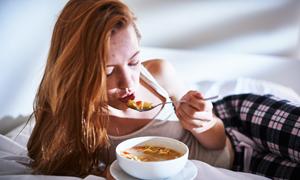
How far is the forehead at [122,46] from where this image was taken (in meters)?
0.72

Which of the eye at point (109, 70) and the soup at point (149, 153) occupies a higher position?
the eye at point (109, 70)

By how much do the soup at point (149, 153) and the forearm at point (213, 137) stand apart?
0.66 feet

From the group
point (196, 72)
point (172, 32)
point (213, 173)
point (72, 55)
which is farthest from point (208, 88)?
point (72, 55)

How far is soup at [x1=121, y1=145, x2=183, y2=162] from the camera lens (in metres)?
0.65

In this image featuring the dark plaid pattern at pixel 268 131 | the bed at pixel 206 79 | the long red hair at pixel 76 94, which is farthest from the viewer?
the bed at pixel 206 79

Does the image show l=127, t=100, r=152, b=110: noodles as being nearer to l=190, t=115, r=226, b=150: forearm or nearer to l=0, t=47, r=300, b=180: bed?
l=190, t=115, r=226, b=150: forearm

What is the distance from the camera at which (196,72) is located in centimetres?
138

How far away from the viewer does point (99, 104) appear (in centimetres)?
77

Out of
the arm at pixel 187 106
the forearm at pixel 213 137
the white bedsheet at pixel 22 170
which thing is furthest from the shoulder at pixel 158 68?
the white bedsheet at pixel 22 170

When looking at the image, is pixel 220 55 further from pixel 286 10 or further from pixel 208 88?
pixel 286 10

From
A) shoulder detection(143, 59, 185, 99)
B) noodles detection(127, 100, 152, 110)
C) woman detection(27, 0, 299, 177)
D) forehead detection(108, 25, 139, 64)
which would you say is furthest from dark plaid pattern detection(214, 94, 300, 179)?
forehead detection(108, 25, 139, 64)

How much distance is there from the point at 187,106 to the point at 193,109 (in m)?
0.01

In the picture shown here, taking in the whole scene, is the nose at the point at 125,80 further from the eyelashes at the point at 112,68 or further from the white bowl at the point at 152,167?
the white bowl at the point at 152,167

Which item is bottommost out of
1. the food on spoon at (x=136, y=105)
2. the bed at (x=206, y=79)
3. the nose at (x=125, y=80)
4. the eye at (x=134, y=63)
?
the bed at (x=206, y=79)
